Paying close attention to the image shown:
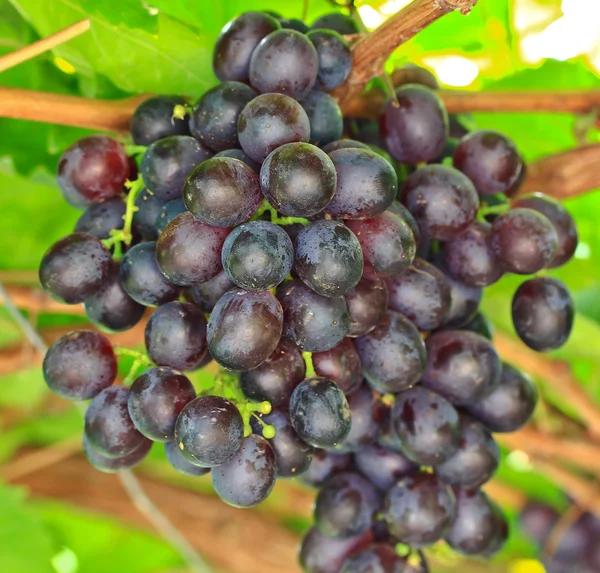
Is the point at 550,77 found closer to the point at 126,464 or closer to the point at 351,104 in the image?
the point at 351,104

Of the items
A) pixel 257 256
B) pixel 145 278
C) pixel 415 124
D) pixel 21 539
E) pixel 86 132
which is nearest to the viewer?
pixel 257 256


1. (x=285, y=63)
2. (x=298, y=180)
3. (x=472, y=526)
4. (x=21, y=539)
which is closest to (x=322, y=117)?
(x=285, y=63)

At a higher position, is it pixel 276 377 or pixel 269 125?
pixel 269 125

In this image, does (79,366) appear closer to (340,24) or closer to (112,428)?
(112,428)

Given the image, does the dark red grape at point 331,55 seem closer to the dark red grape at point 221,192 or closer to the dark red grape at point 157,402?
the dark red grape at point 221,192

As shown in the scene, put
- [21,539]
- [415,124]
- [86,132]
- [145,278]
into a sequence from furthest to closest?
[21,539], [86,132], [415,124], [145,278]

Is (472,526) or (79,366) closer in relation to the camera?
(79,366)

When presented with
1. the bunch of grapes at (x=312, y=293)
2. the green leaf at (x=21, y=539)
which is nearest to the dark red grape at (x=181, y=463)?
the bunch of grapes at (x=312, y=293)

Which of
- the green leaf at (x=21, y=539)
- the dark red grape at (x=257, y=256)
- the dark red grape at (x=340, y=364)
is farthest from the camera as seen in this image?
the green leaf at (x=21, y=539)
